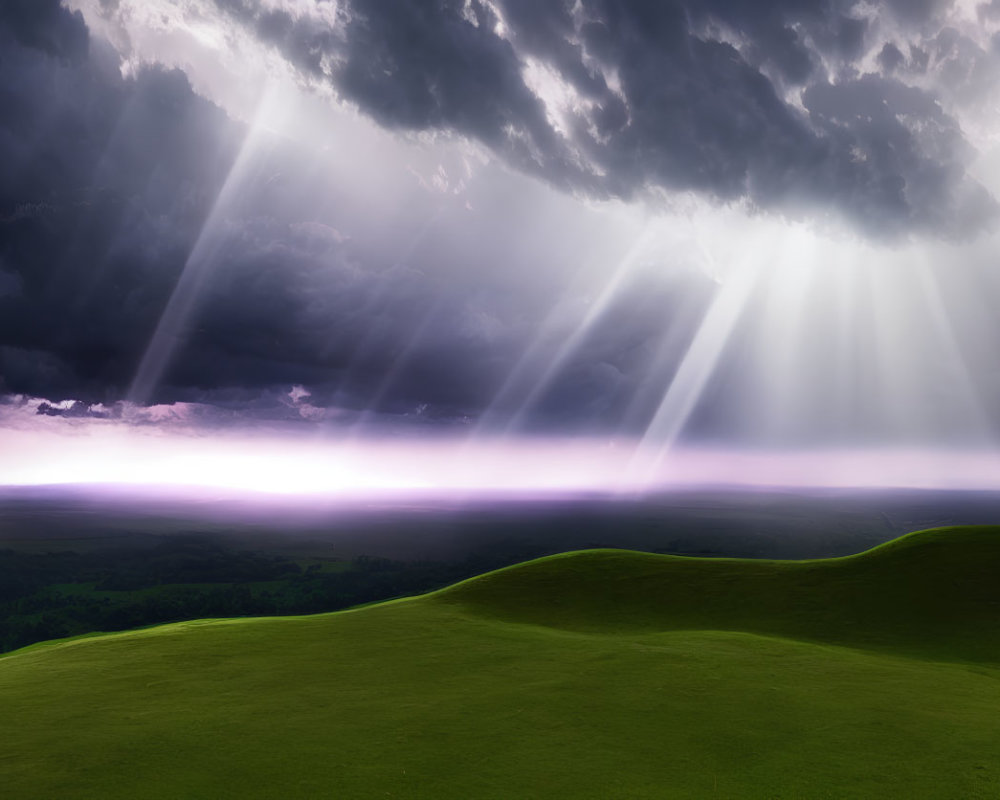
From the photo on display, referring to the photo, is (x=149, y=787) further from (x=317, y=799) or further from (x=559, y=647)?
(x=559, y=647)

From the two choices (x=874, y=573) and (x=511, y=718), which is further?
(x=874, y=573)

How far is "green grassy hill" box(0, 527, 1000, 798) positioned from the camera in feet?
43.7

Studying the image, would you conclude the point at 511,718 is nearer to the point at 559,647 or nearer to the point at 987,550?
the point at 559,647

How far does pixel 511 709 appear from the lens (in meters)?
17.7

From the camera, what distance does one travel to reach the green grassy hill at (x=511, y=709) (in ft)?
43.7

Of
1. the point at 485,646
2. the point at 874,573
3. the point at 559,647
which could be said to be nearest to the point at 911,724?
the point at 559,647

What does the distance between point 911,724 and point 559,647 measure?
43.9 ft

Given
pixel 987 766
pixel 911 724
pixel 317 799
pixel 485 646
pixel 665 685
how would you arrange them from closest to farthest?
pixel 317 799 < pixel 987 766 < pixel 911 724 < pixel 665 685 < pixel 485 646

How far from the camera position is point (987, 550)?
40844mm

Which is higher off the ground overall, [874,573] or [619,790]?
[874,573]

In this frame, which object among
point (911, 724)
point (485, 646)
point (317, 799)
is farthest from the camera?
point (485, 646)

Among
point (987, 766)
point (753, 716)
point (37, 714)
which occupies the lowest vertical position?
point (987, 766)

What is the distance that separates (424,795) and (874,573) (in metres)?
38.9

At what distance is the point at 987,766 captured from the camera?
14109 mm
